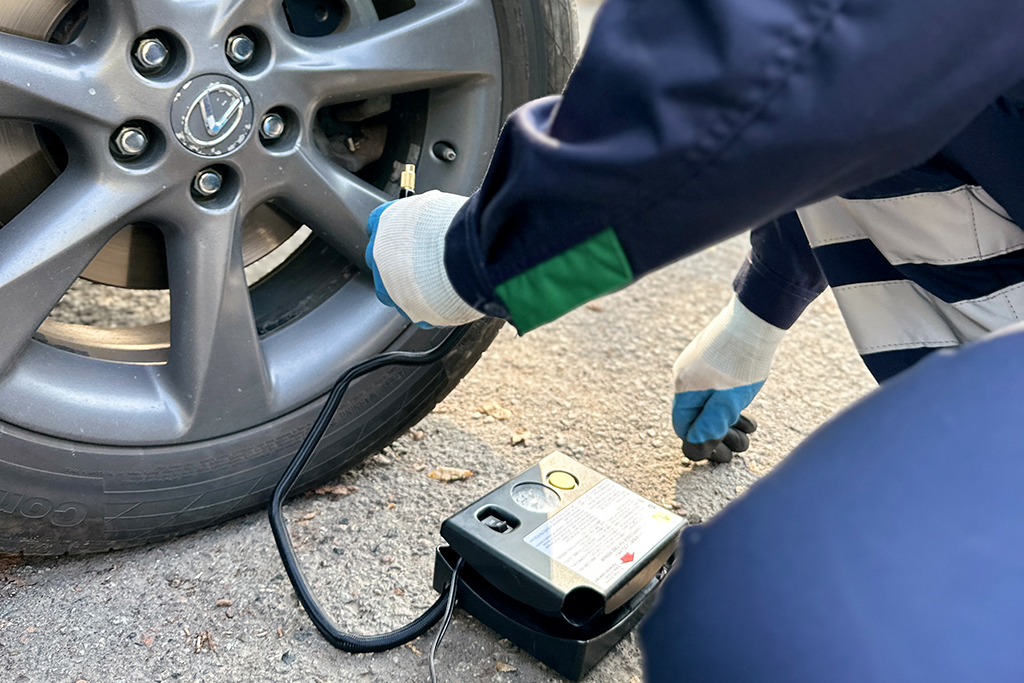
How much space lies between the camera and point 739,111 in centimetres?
47

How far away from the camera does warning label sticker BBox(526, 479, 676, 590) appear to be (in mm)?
850

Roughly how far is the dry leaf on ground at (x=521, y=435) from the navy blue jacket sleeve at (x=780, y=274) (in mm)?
365

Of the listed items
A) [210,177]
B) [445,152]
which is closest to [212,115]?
[210,177]

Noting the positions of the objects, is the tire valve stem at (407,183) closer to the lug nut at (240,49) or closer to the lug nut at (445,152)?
the lug nut at (445,152)

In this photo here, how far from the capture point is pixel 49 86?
2.56 ft

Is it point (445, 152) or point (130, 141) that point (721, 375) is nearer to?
point (445, 152)

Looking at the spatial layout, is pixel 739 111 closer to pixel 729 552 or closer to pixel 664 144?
pixel 664 144

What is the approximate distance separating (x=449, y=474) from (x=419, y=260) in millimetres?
476

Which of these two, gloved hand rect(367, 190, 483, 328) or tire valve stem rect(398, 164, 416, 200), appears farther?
tire valve stem rect(398, 164, 416, 200)

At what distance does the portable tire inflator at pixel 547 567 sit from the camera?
833 millimetres

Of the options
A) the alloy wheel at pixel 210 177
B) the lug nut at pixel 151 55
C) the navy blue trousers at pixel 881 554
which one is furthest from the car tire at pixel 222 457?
the navy blue trousers at pixel 881 554

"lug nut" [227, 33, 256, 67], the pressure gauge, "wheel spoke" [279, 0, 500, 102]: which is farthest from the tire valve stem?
the pressure gauge

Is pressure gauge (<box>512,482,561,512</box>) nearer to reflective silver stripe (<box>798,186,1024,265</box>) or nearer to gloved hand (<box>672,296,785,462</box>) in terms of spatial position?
gloved hand (<box>672,296,785,462</box>)

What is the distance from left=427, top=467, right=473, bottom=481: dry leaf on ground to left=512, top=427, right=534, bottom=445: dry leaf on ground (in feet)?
0.35
